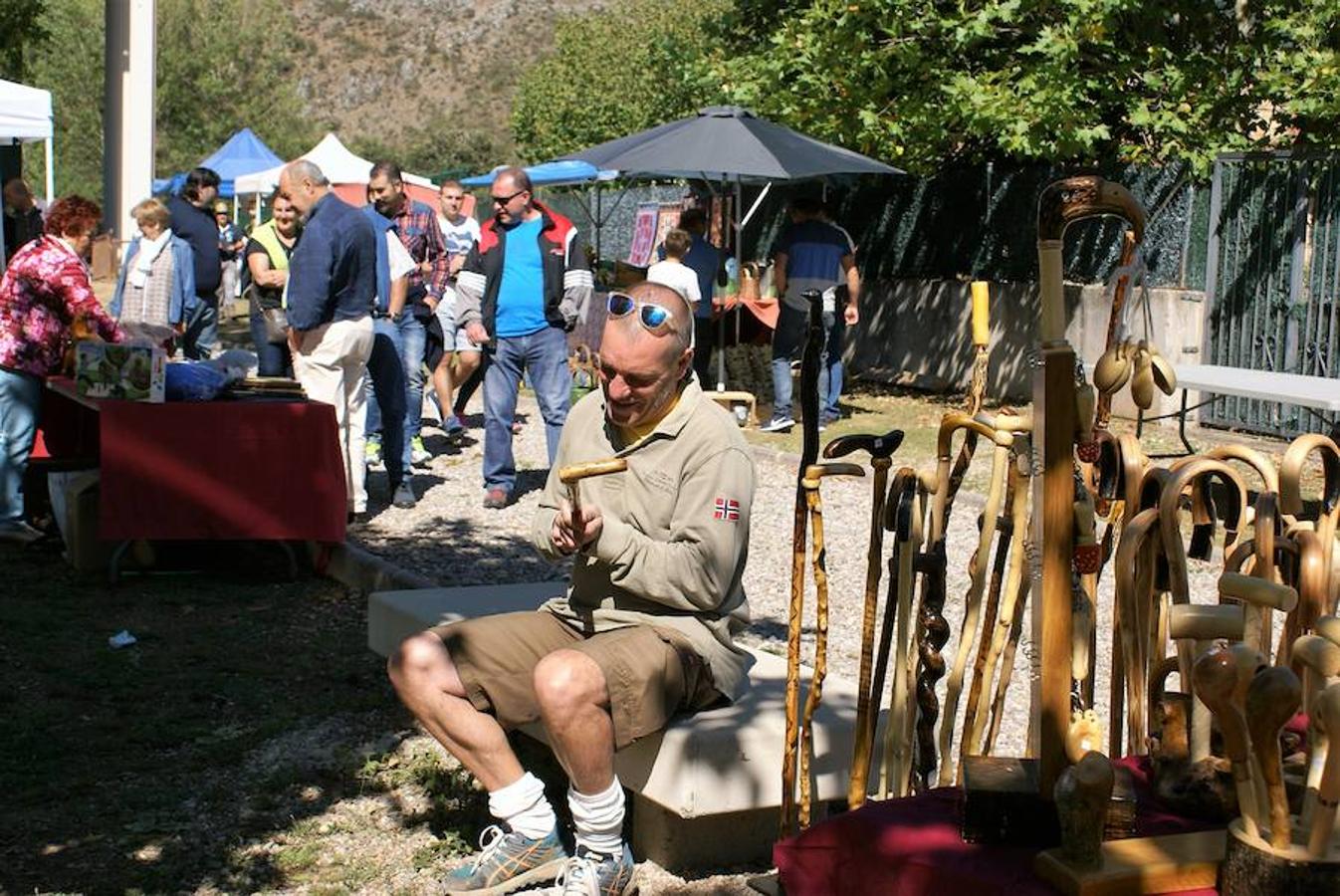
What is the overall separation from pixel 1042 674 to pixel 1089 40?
12.6m

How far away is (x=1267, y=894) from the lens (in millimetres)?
2410

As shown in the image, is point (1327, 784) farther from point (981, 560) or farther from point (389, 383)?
point (389, 383)

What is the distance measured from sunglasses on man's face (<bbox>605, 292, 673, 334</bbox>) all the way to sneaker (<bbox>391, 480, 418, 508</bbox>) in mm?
5811

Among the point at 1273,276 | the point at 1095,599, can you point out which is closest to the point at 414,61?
the point at 1273,276

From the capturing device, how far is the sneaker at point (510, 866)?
4227mm

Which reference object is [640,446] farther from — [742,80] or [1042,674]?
[742,80]

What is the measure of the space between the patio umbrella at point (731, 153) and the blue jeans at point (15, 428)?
608 centimetres

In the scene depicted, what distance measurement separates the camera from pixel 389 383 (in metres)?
9.78

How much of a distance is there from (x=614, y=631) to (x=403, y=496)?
5.91m

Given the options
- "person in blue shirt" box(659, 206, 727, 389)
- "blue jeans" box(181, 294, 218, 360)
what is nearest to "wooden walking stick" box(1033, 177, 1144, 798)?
"person in blue shirt" box(659, 206, 727, 389)

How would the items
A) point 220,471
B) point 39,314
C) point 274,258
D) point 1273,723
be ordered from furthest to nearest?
point 274,258 → point 39,314 → point 220,471 → point 1273,723

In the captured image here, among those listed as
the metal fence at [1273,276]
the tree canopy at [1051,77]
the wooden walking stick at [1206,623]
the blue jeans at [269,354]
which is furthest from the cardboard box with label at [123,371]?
the tree canopy at [1051,77]

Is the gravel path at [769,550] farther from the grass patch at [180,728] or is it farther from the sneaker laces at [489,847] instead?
the sneaker laces at [489,847]

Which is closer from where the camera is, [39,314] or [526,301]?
[39,314]
